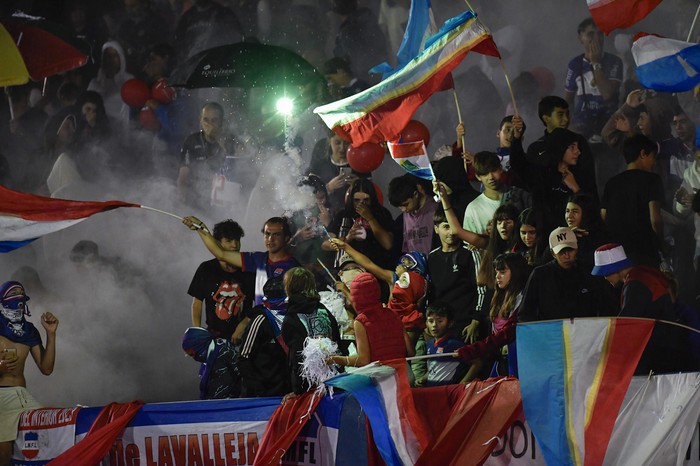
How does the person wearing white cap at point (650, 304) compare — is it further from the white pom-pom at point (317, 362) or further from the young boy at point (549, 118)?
the white pom-pom at point (317, 362)

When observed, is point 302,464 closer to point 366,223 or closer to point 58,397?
point 366,223

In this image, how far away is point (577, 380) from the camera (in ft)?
20.4

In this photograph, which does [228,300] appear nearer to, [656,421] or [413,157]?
[413,157]

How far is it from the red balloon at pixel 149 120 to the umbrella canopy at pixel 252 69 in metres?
0.98

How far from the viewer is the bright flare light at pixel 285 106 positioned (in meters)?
11.2

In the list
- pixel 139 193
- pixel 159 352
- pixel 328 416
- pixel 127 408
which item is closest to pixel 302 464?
pixel 328 416

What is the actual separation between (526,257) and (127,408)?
3.12 metres

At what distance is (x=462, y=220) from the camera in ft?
29.3

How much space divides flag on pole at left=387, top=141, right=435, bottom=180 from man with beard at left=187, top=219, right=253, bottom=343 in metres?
1.77

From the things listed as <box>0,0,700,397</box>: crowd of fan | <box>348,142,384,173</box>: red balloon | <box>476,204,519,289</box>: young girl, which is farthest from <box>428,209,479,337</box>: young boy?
<box>348,142,384,173</box>: red balloon

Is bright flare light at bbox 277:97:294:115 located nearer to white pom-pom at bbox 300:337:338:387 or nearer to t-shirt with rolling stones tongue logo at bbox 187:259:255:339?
t-shirt with rolling stones tongue logo at bbox 187:259:255:339

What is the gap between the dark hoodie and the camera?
7379 millimetres

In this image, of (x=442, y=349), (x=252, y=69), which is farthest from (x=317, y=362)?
(x=252, y=69)

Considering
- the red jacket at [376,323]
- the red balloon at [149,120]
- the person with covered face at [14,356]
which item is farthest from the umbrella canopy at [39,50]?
the red jacket at [376,323]
